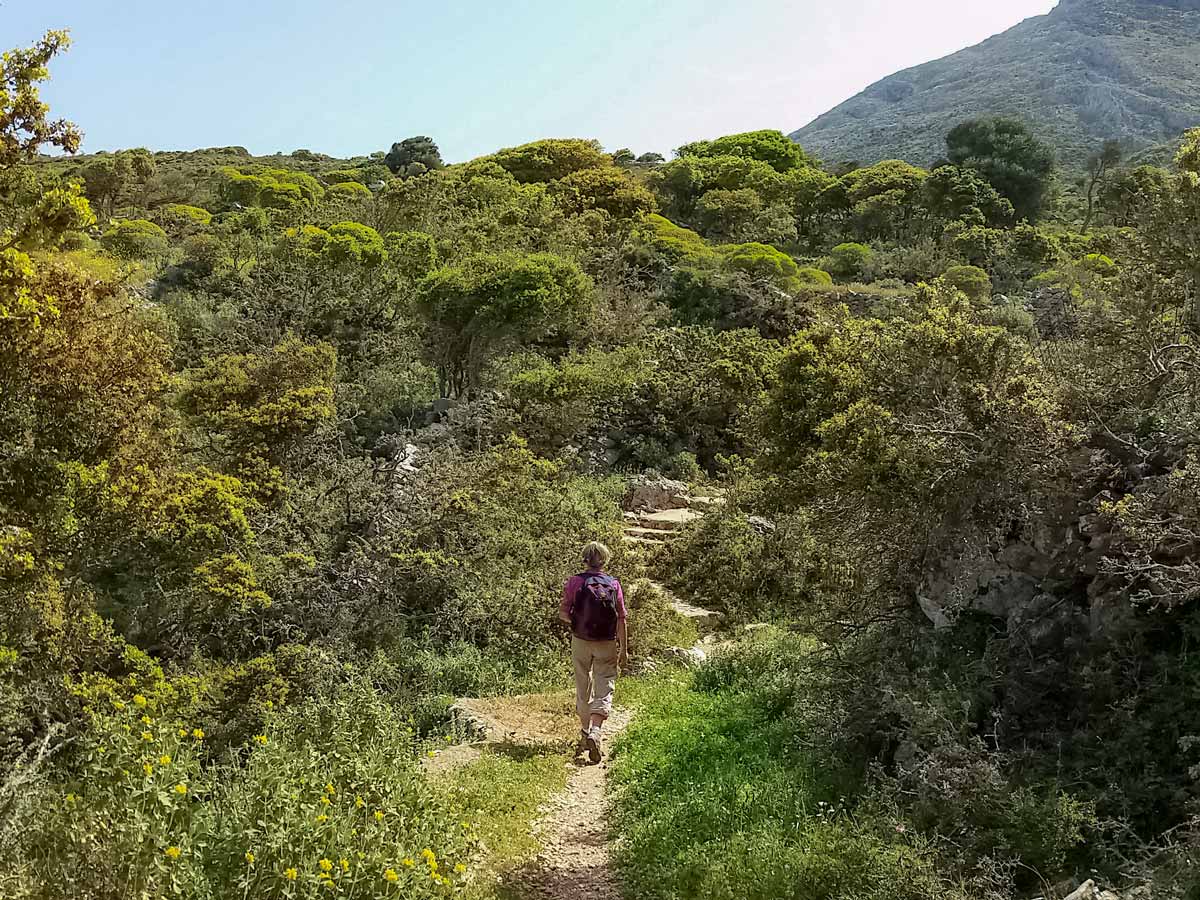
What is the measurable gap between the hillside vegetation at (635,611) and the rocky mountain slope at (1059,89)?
50800mm

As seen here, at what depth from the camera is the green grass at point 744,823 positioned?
3.68 m

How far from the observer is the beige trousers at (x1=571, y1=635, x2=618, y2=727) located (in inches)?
239

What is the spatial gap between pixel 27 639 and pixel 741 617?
698cm

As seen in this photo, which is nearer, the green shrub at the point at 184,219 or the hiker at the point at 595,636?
the hiker at the point at 595,636

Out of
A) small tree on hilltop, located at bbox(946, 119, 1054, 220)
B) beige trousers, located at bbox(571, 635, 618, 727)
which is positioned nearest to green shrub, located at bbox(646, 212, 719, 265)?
small tree on hilltop, located at bbox(946, 119, 1054, 220)

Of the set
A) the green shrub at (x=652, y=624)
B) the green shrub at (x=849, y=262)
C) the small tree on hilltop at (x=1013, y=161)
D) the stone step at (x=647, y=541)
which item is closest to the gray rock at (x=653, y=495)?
the stone step at (x=647, y=541)

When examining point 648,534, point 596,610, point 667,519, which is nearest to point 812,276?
point 667,519

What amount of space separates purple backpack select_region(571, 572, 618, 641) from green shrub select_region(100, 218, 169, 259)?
19.3m

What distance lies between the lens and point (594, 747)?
19.9 feet

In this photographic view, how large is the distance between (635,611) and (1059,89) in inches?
3057

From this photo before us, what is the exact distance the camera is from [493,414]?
13508 millimetres

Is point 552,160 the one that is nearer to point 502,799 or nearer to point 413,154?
point 413,154

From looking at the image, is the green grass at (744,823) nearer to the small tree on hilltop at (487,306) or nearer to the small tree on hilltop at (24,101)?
the small tree on hilltop at (24,101)

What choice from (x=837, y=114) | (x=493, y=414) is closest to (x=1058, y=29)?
(x=837, y=114)
